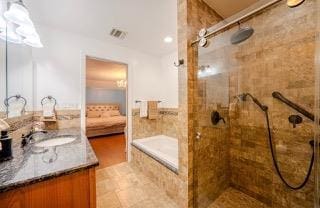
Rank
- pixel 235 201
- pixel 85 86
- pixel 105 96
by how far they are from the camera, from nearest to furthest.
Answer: pixel 235 201
pixel 85 86
pixel 105 96

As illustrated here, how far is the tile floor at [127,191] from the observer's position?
1.76 m

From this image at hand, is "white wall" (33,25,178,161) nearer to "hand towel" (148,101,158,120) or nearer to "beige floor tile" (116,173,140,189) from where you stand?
"hand towel" (148,101,158,120)

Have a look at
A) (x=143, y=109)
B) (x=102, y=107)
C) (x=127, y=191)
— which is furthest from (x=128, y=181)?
(x=102, y=107)

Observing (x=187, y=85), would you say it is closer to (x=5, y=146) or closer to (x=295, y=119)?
(x=295, y=119)

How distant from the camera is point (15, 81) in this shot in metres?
1.60

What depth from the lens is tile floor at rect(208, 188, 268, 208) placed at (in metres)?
1.73

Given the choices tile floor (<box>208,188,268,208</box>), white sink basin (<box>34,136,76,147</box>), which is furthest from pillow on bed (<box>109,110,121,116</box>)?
tile floor (<box>208,188,268,208</box>)

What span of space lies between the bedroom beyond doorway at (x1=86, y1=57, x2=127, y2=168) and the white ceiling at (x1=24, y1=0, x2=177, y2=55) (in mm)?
1679

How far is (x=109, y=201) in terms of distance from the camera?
1816 millimetres

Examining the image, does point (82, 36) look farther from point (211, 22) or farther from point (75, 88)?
point (211, 22)

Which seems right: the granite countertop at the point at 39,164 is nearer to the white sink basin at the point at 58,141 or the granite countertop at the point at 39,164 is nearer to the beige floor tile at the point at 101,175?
the white sink basin at the point at 58,141

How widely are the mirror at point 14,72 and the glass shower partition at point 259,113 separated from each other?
6.09 feet

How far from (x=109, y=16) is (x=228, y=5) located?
4.90 ft

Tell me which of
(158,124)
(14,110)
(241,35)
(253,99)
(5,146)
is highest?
(241,35)
